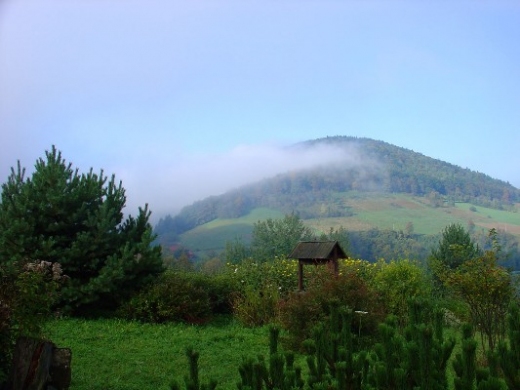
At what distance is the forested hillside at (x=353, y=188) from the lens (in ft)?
407

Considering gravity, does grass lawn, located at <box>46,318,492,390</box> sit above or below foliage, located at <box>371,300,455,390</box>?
below

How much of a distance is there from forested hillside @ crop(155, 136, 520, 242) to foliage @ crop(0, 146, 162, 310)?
9944cm

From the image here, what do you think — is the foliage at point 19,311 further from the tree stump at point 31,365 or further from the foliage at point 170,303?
the foliage at point 170,303

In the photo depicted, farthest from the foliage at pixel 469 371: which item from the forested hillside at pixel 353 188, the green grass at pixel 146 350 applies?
the forested hillside at pixel 353 188

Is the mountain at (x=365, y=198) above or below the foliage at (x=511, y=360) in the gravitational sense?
above

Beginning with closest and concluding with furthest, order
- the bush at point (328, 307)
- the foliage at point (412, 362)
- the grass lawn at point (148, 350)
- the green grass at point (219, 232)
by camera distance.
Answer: the foliage at point (412, 362) → the grass lawn at point (148, 350) → the bush at point (328, 307) → the green grass at point (219, 232)

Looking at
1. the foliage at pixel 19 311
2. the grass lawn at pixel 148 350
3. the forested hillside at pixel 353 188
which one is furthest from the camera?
the forested hillside at pixel 353 188

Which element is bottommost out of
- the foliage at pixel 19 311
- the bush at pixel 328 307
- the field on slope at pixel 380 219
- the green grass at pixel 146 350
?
the green grass at pixel 146 350

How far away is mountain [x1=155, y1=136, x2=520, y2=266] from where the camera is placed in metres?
112

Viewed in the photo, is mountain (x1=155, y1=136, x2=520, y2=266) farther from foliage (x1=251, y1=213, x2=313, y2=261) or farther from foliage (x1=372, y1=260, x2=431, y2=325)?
foliage (x1=372, y1=260, x2=431, y2=325)

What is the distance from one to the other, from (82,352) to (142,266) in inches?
198

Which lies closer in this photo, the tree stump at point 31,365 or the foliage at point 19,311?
the tree stump at point 31,365

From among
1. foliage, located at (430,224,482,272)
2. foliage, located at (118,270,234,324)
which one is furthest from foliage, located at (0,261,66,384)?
foliage, located at (430,224,482,272)

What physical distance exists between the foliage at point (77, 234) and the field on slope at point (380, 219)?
7883 centimetres
